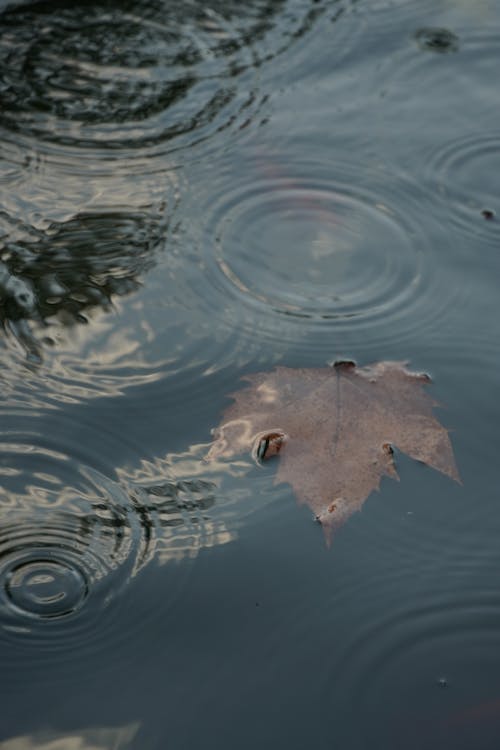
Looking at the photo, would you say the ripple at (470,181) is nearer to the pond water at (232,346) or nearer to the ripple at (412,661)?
the pond water at (232,346)

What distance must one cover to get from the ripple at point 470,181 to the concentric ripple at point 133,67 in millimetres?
760

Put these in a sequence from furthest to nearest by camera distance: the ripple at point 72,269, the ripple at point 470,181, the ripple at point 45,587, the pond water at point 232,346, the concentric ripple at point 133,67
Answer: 1. the concentric ripple at point 133,67
2. the ripple at point 470,181
3. the ripple at point 72,269
4. the ripple at point 45,587
5. the pond water at point 232,346

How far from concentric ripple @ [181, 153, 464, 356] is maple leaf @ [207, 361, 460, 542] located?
224 millimetres

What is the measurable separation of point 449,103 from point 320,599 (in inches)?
87.2

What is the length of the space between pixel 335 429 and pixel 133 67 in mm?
2005

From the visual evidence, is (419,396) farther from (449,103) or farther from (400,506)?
(449,103)

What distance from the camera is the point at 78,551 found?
2043 mm

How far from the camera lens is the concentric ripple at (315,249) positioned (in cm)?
264

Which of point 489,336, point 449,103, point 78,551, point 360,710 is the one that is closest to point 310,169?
point 449,103

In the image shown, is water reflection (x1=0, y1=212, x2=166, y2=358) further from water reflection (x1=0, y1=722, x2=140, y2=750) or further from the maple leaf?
water reflection (x1=0, y1=722, x2=140, y2=750)

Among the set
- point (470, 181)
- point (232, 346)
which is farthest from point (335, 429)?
point (470, 181)

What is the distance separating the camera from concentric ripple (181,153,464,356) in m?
2.64

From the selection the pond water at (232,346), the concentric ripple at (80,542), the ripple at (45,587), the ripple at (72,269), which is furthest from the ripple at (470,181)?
the ripple at (45,587)

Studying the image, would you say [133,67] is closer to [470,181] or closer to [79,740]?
[470,181]
